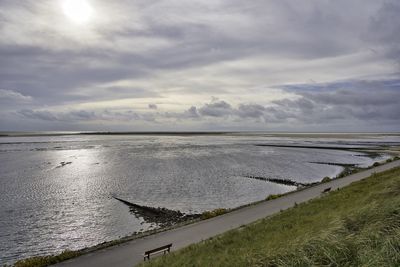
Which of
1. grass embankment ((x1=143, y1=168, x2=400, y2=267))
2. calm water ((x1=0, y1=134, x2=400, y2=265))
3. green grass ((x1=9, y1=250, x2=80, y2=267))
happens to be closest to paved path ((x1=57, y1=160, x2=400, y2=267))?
green grass ((x1=9, y1=250, x2=80, y2=267))

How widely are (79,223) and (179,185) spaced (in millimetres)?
15761

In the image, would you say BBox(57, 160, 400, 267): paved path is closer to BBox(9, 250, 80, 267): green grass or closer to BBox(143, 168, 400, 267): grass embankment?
BBox(9, 250, 80, 267): green grass

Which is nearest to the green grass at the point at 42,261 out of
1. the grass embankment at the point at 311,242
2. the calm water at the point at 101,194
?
the calm water at the point at 101,194

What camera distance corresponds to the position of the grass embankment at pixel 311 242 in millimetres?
9461

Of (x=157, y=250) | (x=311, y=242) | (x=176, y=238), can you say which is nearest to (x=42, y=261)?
(x=157, y=250)

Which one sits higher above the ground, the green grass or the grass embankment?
the grass embankment

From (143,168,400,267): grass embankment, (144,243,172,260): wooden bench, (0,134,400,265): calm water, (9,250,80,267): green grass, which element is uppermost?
(143,168,400,267): grass embankment

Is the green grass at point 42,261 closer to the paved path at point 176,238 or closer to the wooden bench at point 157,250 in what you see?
the paved path at point 176,238

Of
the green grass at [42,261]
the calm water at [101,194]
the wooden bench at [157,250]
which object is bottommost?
the calm water at [101,194]

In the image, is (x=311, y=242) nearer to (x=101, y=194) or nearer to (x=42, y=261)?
Answer: (x=42, y=261)

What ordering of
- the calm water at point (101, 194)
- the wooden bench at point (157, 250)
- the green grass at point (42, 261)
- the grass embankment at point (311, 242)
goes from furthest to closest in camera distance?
the calm water at point (101, 194)
the green grass at point (42, 261)
the wooden bench at point (157, 250)
the grass embankment at point (311, 242)

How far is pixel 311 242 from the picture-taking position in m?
11.0

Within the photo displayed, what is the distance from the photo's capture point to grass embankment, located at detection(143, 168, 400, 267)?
31.0 feet

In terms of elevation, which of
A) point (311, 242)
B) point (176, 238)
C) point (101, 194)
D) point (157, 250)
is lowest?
point (101, 194)
